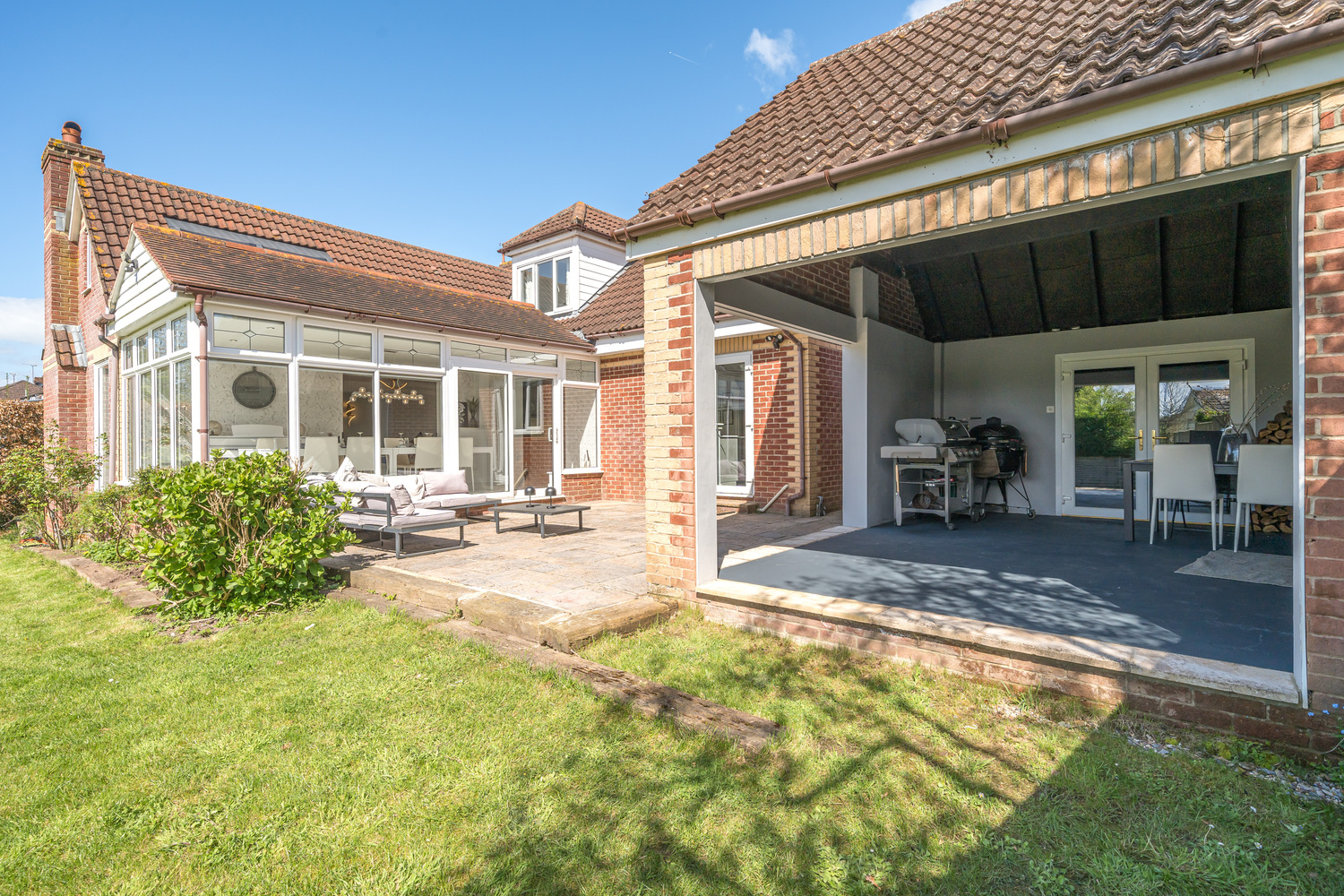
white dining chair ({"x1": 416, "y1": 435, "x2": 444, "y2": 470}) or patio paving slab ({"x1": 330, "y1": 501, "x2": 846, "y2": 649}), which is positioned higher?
white dining chair ({"x1": 416, "y1": 435, "x2": 444, "y2": 470})

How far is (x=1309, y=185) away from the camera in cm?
258

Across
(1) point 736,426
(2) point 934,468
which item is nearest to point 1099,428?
(2) point 934,468

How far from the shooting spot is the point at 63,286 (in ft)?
40.7

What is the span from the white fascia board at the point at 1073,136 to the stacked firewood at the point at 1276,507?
18.7 ft

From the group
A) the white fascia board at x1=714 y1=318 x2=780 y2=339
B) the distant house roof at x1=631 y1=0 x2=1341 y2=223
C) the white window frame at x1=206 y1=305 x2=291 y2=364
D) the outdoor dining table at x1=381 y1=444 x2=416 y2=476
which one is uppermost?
the distant house roof at x1=631 y1=0 x2=1341 y2=223

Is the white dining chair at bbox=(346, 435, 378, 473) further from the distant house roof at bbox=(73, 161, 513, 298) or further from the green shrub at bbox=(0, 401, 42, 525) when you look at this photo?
the green shrub at bbox=(0, 401, 42, 525)

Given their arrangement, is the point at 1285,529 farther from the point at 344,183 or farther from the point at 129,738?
the point at 344,183

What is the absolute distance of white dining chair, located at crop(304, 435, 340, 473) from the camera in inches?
344

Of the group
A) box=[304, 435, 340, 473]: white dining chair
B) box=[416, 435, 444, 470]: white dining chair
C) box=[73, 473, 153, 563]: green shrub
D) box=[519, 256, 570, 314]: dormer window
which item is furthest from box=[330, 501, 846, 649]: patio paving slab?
box=[519, 256, 570, 314]: dormer window

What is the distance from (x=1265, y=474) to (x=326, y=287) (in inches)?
453

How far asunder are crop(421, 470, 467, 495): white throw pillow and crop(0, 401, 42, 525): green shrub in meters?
10.2

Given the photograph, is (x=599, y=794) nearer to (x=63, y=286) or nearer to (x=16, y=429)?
(x=63, y=286)

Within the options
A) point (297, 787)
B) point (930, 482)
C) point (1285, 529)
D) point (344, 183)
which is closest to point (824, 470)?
point (930, 482)

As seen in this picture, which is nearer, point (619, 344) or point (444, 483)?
point (444, 483)
